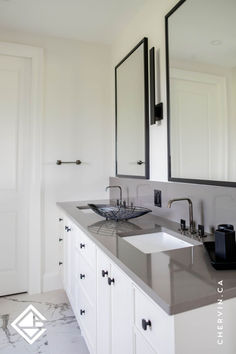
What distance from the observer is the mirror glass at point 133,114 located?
1841 mm

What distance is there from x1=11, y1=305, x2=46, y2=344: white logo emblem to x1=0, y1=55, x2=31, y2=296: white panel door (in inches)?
14.6

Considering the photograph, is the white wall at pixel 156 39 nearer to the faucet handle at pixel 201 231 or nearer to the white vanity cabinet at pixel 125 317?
the faucet handle at pixel 201 231

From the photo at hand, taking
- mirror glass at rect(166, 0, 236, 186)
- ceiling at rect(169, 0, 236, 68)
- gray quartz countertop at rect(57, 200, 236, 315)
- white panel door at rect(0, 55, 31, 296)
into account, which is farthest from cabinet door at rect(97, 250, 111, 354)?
white panel door at rect(0, 55, 31, 296)

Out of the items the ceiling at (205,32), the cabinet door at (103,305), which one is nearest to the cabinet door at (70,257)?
the cabinet door at (103,305)

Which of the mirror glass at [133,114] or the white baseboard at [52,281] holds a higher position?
the mirror glass at [133,114]

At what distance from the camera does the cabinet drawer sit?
1.29 metres

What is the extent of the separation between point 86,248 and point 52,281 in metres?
1.18

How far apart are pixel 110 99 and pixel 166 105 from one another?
1074 mm

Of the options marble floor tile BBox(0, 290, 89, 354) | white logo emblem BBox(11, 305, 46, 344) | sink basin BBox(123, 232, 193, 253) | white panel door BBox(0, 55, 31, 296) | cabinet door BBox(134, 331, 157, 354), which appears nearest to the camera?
cabinet door BBox(134, 331, 157, 354)

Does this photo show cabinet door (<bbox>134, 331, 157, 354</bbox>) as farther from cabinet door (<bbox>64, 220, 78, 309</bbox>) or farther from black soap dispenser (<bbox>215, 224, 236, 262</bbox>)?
cabinet door (<bbox>64, 220, 78, 309</bbox>)

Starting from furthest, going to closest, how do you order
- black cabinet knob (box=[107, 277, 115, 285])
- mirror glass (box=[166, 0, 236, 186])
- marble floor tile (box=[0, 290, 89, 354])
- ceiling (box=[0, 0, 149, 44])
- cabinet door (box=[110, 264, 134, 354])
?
ceiling (box=[0, 0, 149, 44])
marble floor tile (box=[0, 290, 89, 354])
mirror glass (box=[166, 0, 236, 186])
black cabinet knob (box=[107, 277, 115, 285])
cabinet door (box=[110, 264, 134, 354])

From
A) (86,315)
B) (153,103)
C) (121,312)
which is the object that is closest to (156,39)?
(153,103)

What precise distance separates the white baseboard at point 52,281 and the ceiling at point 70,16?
232 centimetres

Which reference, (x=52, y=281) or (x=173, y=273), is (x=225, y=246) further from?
(x=52, y=281)
